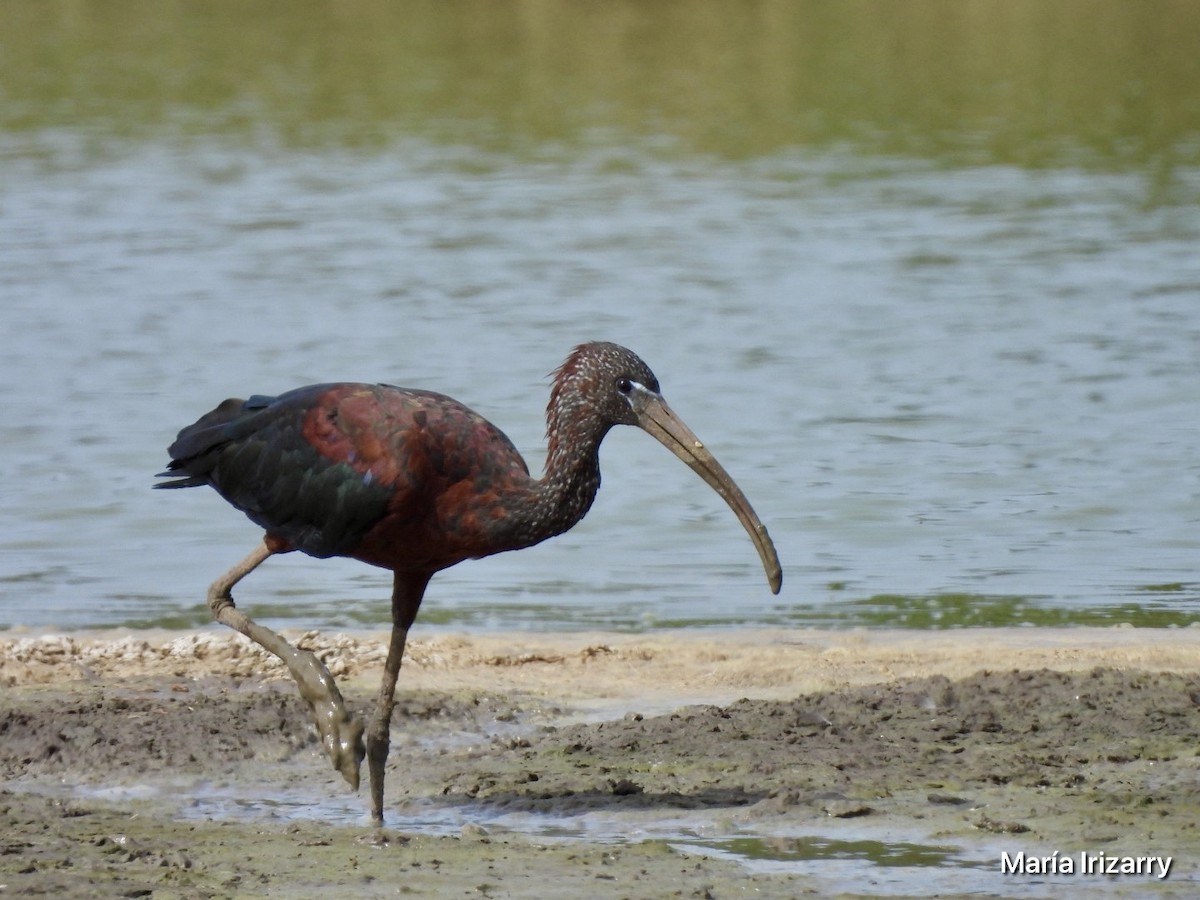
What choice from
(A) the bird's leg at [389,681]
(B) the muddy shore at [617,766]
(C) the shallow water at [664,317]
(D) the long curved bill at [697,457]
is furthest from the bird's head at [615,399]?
(C) the shallow water at [664,317]

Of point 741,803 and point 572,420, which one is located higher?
point 572,420

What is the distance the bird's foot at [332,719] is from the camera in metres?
7.02

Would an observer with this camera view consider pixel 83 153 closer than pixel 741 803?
No

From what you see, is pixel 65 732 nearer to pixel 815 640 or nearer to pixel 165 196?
pixel 815 640

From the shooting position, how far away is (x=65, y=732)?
8008 mm

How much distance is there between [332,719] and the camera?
705cm

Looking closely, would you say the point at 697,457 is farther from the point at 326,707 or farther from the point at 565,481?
the point at 326,707

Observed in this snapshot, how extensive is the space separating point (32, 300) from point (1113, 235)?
10.6m

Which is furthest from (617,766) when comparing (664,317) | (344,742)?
(664,317)

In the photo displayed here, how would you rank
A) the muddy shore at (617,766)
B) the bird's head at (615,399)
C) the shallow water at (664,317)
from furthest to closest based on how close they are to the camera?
the shallow water at (664,317) < the bird's head at (615,399) < the muddy shore at (617,766)

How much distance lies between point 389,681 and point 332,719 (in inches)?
17.1

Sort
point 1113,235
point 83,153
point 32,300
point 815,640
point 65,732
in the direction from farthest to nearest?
point 83,153
point 1113,235
point 32,300
point 815,640
point 65,732

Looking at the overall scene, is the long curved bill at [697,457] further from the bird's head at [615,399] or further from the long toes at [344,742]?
the long toes at [344,742]

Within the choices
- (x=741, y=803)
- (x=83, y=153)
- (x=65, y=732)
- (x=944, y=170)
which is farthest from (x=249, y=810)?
(x=83, y=153)
